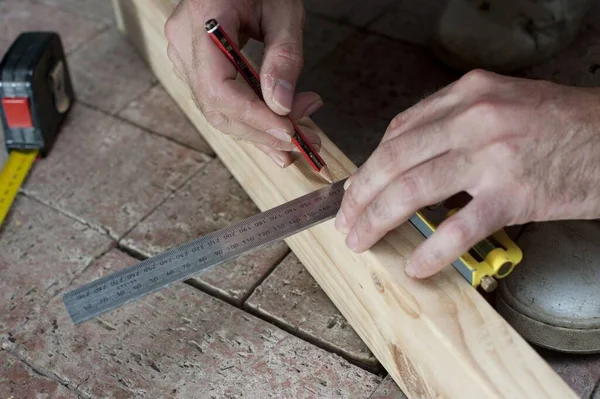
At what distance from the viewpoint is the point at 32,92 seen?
2.29 metres

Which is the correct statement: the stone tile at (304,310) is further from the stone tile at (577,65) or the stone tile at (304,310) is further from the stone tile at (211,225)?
the stone tile at (577,65)

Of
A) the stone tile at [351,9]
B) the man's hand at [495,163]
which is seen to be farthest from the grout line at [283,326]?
the stone tile at [351,9]

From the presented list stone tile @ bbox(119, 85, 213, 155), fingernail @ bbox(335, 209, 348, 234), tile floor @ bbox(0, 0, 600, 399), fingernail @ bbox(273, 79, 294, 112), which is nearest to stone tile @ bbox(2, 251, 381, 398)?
tile floor @ bbox(0, 0, 600, 399)

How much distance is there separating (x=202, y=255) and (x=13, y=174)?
1086mm

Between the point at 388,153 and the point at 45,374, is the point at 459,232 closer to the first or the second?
the point at 388,153

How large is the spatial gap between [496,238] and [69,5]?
2439mm

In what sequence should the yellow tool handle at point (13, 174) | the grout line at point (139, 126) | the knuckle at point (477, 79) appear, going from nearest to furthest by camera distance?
the knuckle at point (477, 79) < the yellow tool handle at point (13, 174) < the grout line at point (139, 126)

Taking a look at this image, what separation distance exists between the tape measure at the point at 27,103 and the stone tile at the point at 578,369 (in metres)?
1.65

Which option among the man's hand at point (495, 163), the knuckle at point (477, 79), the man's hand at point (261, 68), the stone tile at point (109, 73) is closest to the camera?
the man's hand at point (495, 163)

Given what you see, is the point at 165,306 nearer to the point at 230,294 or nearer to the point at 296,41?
the point at 230,294

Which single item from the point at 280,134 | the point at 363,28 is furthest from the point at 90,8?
the point at 280,134

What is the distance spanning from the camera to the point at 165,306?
6.13ft

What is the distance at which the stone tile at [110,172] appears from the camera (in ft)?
A: 7.18

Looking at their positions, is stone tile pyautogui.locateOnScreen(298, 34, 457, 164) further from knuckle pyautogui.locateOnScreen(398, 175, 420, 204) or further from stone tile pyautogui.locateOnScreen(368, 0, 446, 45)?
knuckle pyautogui.locateOnScreen(398, 175, 420, 204)
